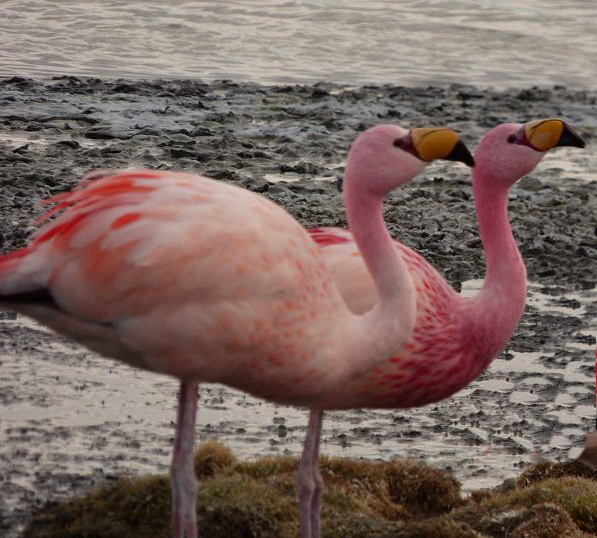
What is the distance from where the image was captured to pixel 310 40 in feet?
64.0

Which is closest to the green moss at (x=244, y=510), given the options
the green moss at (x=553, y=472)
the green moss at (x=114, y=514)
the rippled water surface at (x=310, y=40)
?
the green moss at (x=114, y=514)

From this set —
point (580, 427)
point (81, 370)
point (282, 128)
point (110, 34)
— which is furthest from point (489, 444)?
point (110, 34)

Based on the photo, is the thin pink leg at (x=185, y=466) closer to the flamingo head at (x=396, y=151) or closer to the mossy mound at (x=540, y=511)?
the flamingo head at (x=396, y=151)

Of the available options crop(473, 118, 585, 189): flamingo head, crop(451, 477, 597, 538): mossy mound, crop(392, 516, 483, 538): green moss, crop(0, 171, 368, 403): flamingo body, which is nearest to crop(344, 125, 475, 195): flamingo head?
crop(0, 171, 368, 403): flamingo body

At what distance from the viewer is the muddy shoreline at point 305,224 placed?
7844 mm

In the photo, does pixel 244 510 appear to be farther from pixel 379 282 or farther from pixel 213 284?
pixel 213 284

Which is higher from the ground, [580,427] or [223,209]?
[223,209]

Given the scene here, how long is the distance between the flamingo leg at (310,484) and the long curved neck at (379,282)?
75cm

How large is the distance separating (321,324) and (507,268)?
1359mm

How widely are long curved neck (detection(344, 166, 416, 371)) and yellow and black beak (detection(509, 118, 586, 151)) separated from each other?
42.3 inches

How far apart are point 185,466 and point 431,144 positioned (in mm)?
1613

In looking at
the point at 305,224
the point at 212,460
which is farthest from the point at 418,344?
the point at 305,224

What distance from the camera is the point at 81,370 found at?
28.2 feet

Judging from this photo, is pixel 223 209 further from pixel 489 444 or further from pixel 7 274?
pixel 489 444
